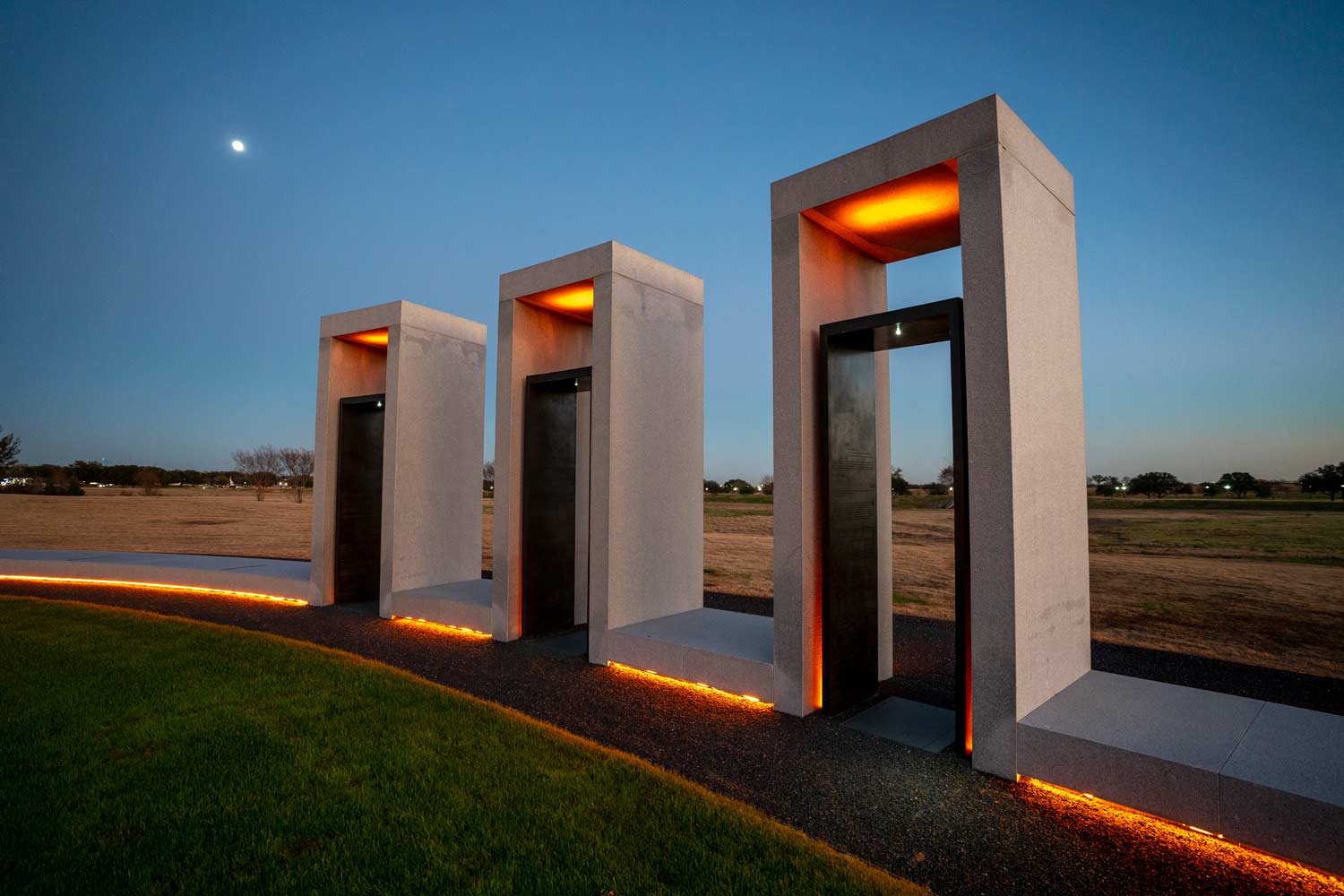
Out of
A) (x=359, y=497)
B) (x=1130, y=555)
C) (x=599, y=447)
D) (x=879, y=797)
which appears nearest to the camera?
(x=879, y=797)

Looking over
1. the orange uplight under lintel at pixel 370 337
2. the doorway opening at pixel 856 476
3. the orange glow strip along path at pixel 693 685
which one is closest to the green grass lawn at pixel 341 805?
the orange glow strip along path at pixel 693 685

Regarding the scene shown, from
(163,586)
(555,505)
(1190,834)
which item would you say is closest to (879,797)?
(1190,834)

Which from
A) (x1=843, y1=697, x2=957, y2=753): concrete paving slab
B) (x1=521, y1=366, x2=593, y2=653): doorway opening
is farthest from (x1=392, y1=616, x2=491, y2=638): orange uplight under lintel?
(x1=843, y1=697, x2=957, y2=753): concrete paving slab

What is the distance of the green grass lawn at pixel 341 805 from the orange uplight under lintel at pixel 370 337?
5986 millimetres

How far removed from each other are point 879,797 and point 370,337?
33.5ft

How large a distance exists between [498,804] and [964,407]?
421 centimetres

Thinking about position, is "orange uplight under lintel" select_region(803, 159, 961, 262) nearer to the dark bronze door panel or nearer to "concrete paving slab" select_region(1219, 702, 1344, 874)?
the dark bronze door panel

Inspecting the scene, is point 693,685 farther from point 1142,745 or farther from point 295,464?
point 295,464

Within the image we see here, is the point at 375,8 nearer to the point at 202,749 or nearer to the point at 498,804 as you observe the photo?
the point at 202,749

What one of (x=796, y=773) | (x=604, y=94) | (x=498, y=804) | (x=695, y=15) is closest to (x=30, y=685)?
(x=498, y=804)

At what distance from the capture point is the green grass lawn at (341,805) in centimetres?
270

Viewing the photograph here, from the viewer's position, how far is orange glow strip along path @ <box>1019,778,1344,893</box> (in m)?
2.88

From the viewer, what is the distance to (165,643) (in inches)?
272

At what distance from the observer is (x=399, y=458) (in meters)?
9.31
